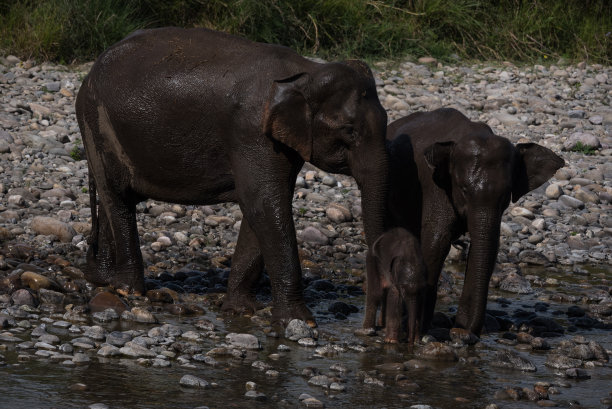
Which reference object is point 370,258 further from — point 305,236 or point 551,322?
point 305,236

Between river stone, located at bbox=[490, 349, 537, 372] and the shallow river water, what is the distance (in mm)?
53

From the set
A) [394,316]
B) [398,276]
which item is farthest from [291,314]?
[398,276]

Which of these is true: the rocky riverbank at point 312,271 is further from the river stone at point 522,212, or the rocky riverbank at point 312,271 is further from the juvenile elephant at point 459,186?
the juvenile elephant at point 459,186

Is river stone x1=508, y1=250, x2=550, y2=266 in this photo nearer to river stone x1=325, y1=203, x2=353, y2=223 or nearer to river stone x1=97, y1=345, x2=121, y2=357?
river stone x1=325, y1=203, x2=353, y2=223

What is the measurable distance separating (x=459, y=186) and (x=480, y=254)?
0.52m

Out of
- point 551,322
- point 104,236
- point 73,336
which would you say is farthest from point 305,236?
point 73,336

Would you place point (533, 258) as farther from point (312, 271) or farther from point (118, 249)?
point (118, 249)

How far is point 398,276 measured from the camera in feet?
25.3

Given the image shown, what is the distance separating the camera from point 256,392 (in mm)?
6406

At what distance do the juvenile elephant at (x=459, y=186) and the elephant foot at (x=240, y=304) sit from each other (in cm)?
130

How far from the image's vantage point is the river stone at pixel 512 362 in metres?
7.40

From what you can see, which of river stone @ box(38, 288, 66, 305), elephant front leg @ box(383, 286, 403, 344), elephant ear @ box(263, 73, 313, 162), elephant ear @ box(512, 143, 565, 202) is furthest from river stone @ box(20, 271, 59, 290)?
elephant ear @ box(512, 143, 565, 202)

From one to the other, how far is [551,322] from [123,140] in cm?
372

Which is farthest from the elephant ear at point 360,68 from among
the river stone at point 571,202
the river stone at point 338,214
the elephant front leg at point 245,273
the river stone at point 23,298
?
the river stone at point 571,202
